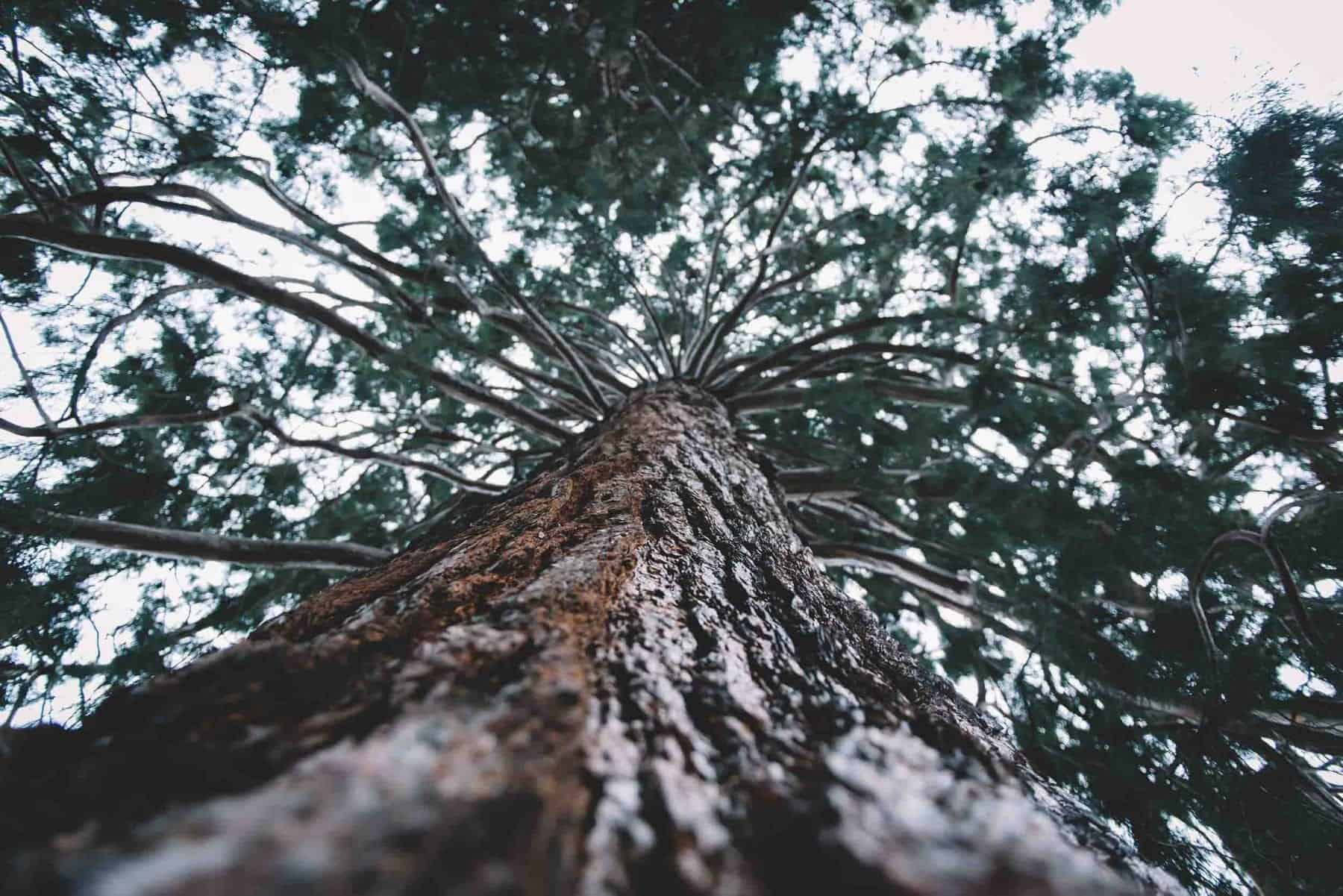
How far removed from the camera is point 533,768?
37 centimetres

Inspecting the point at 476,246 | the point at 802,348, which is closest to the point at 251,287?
the point at 476,246

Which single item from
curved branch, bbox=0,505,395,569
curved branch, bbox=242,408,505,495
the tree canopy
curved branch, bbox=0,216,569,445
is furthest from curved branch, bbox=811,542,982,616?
curved branch, bbox=0,505,395,569

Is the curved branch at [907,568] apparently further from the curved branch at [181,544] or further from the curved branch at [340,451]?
the curved branch at [181,544]

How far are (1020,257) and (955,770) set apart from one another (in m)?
4.71

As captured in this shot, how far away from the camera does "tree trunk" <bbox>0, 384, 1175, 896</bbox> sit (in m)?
0.26

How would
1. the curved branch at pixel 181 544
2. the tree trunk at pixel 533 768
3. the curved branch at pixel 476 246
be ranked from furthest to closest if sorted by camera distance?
the curved branch at pixel 476 246, the curved branch at pixel 181 544, the tree trunk at pixel 533 768

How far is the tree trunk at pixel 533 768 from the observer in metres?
0.26

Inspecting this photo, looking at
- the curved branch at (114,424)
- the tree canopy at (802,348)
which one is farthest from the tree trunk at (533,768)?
the curved branch at (114,424)

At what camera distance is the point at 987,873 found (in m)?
0.28

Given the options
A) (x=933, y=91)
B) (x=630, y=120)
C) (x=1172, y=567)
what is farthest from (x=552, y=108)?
(x=1172, y=567)

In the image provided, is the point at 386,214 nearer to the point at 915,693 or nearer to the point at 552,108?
the point at 552,108

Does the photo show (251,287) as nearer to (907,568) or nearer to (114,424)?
(114,424)

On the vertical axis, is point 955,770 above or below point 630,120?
below

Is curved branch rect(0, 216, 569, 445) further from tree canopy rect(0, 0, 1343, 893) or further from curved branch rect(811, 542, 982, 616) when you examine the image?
curved branch rect(811, 542, 982, 616)
